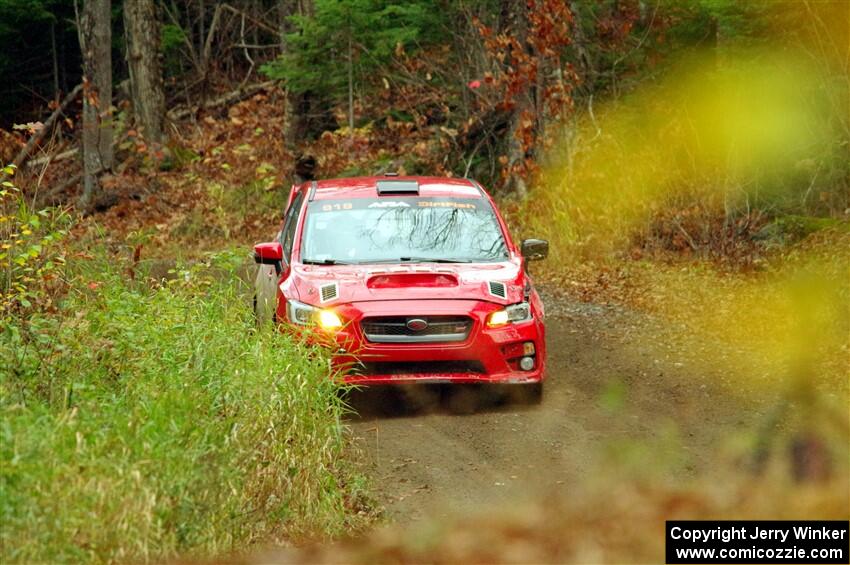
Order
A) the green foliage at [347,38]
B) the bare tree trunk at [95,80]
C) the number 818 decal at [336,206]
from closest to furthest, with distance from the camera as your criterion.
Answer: the number 818 decal at [336,206]
the green foliage at [347,38]
the bare tree trunk at [95,80]

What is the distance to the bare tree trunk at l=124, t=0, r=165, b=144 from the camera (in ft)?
89.8

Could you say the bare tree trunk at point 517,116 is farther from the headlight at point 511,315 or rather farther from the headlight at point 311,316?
the headlight at point 311,316

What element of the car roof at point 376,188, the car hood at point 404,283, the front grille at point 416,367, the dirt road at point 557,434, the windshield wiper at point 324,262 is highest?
the car roof at point 376,188

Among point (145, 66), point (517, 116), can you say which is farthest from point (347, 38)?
point (145, 66)

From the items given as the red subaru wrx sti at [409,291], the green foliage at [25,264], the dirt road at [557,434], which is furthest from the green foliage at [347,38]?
the green foliage at [25,264]

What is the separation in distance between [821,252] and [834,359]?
357 centimetres

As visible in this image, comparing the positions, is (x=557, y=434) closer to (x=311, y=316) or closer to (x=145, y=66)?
(x=311, y=316)

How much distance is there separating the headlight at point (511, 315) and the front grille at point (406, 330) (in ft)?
0.81

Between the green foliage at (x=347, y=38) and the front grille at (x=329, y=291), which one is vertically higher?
the green foliage at (x=347, y=38)

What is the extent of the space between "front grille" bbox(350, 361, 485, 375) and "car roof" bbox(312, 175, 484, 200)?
7.11ft

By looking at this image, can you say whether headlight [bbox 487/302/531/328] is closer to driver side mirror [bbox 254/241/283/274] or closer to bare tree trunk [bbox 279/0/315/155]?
driver side mirror [bbox 254/241/283/274]

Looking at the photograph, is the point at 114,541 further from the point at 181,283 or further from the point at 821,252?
the point at 821,252

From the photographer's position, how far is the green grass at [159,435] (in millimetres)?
5562

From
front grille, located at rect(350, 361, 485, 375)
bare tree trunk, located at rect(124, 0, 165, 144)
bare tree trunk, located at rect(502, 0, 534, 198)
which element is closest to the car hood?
front grille, located at rect(350, 361, 485, 375)
